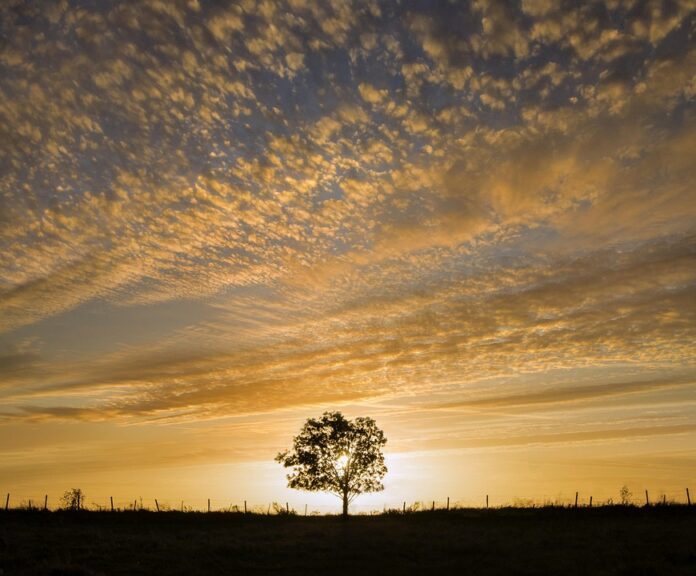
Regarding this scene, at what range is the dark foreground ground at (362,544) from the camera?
95.7 ft

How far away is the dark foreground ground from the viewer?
1148 inches

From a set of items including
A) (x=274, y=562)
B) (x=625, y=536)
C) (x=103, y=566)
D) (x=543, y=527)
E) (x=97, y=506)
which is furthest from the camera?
(x=97, y=506)

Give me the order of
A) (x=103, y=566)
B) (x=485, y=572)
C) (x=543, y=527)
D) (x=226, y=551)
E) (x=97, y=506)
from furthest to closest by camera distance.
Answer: (x=97, y=506) → (x=543, y=527) → (x=226, y=551) → (x=103, y=566) → (x=485, y=572)

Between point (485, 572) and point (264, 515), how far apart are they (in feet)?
125

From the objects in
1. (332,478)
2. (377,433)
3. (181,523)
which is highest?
(377,433)

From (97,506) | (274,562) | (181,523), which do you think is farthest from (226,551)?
(97,506)

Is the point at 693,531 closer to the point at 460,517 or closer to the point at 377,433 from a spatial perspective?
the point at 460,517

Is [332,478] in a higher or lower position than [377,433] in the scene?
lower

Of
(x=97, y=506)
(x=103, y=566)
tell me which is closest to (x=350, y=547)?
(x=103, y=566)

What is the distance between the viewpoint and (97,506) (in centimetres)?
6038

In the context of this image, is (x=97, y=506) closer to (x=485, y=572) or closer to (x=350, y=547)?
(x=350, y=547)

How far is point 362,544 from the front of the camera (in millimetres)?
38250

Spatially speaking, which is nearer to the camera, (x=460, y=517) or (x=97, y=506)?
(x=460, y=517)

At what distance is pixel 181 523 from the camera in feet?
179
